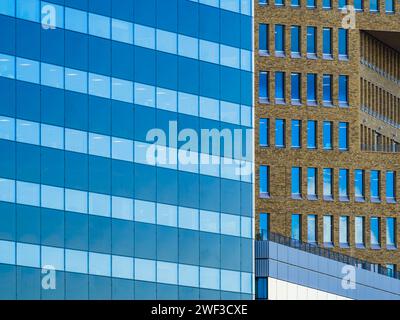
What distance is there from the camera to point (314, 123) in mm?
116125

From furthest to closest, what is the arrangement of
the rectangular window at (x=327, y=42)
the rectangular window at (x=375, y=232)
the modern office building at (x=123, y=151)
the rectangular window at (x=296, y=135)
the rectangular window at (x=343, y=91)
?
1. the rectangular window at (x=375, y=232)
2. the rectangular window at (x=343, y=91)
3. the rectangular window at (x=327, y=42)
4. the rectangular window at (x=296, y=135)
5. the modern office building at (x=123, y=151)

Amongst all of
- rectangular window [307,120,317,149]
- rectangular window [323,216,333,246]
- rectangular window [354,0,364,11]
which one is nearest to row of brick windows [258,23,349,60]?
rectangular window [354,0,364,11]

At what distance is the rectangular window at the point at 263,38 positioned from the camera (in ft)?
375

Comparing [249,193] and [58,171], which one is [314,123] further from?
[58,171]

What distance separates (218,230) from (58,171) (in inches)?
439

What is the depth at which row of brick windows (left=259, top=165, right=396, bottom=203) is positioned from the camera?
4503 inches

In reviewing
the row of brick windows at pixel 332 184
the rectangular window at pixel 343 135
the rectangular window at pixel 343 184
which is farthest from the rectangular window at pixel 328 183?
the rectangular window at pixel 343 135

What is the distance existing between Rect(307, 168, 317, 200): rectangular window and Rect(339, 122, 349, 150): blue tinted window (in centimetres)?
306

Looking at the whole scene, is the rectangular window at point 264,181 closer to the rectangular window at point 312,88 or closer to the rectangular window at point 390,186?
the rectangular window at point 312,88

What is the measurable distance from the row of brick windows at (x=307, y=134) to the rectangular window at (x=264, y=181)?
1.82 m

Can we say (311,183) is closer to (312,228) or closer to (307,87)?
(312,228)

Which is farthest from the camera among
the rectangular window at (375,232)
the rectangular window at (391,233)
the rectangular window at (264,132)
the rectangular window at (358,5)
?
the rectangular window at (391,233)

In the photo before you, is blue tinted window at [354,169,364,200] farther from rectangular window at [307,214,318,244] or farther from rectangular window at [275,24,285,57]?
rectangular window at [275,24,285,57]

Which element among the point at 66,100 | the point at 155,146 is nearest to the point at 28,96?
the point at 66,100
